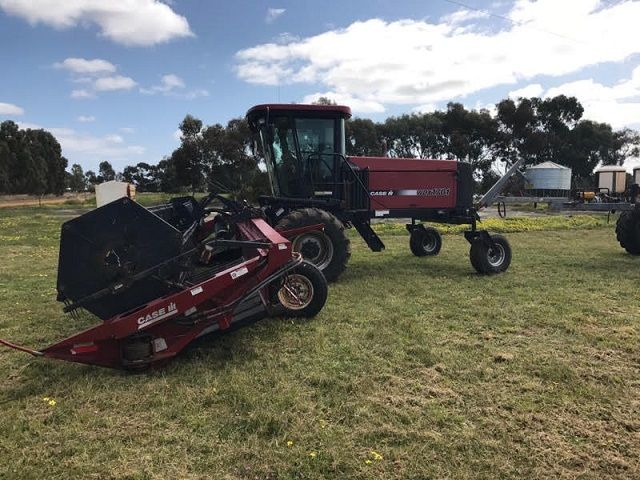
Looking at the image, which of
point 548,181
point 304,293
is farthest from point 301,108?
point 548,181

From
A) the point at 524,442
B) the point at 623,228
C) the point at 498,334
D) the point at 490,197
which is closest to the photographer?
the point at 524,442

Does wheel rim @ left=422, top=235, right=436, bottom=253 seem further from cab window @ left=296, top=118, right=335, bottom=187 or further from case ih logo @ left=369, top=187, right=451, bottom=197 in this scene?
cab window @ left=296, top=118, right=335, bottom=187

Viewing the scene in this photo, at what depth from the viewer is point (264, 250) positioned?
5066mm

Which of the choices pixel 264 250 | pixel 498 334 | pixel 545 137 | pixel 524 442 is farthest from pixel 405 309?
pixel 545 137

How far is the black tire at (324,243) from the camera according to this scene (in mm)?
7914

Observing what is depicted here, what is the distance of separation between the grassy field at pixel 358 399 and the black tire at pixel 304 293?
0.63 ft

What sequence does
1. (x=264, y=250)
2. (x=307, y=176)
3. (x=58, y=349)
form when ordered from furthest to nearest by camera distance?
(x=307, y=176), (x=264, y=250), (x=58, y=349)

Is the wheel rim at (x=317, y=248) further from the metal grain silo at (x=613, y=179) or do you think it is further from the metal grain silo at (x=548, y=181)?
the metal grain silo at (x=548, y=181)

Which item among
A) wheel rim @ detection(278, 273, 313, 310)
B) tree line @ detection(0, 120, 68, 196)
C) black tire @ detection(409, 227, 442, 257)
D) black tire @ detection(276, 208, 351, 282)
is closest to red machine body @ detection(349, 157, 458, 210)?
black tire @ detection(276, 208, 351, 282)

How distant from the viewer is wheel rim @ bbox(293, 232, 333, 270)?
8.00 metres

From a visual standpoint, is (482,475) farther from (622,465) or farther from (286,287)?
(286,287)

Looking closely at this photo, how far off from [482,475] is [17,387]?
3.64 m

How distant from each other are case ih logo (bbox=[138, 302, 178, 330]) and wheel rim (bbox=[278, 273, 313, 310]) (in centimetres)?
158

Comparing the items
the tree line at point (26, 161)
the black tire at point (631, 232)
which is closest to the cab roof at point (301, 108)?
the black tire at point (631, 232)
